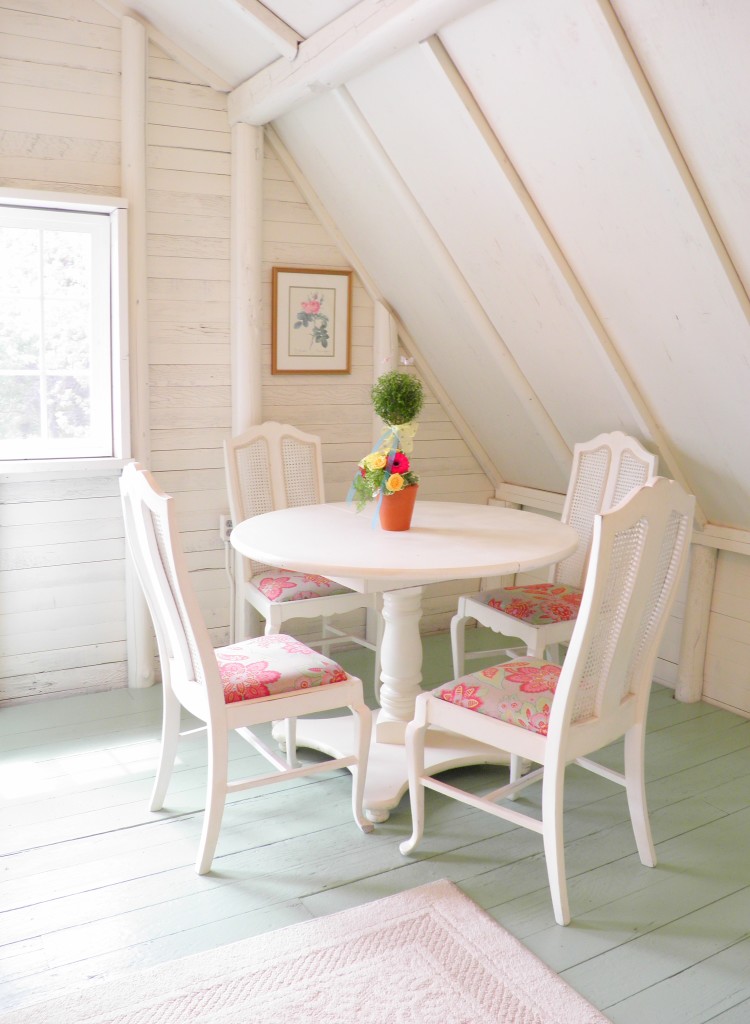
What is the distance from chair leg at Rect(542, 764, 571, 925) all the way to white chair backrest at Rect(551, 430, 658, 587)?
45.8 inches

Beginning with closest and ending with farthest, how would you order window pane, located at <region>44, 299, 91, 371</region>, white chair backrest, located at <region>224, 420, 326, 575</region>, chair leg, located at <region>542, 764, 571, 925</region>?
1. chair leg, located at <region>542, 764, 571, 925</region>
2. window pane, located at <region>44, 299, 91, 371</region>
3. white chair backrest, located at <region>224, 420, 326, 575</region>

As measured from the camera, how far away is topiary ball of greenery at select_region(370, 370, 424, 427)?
2.72 meters

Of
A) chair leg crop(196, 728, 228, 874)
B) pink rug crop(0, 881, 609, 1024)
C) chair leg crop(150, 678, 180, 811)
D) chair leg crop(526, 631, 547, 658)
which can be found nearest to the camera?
pink rug crop(0, 881, 609, 1024)

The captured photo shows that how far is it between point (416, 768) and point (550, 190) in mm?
1659

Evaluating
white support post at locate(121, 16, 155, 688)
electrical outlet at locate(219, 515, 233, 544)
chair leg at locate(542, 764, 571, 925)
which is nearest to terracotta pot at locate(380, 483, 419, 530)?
chair leg at locate(542, 764, 571, 925)

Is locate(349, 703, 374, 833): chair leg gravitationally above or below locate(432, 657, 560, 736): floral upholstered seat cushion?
below

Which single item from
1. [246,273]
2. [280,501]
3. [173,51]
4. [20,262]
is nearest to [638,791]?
[280,501]

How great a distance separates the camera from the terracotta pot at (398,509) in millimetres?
2727

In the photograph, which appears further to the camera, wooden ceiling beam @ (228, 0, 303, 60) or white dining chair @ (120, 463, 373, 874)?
wooden ceiling beam @ (228, 0, 303, 60)

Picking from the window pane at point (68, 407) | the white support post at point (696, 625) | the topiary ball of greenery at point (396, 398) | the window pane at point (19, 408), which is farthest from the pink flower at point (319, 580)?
the white support post at point (696, 625)

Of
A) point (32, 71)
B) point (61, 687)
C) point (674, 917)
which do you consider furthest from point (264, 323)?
point (674, 917)

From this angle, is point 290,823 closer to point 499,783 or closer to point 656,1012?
point 499,783

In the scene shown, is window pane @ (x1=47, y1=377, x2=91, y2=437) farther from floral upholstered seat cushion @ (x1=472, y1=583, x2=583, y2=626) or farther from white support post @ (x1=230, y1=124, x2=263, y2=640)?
floral upholstered seat cushion @ (x1=472, y1=583, x2=583, y2=626)

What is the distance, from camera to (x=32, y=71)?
3.11m
